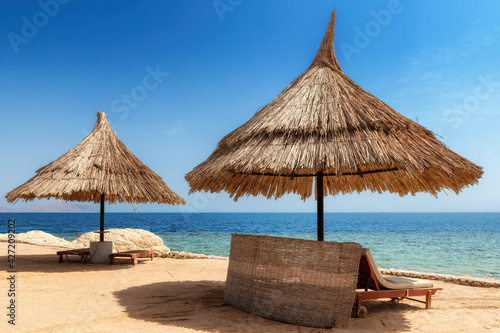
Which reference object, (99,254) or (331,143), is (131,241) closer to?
(99,254)

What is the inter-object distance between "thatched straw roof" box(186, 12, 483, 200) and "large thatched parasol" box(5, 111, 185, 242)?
12.4 ft

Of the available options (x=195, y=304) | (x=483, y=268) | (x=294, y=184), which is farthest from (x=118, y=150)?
(x=483, y=268)

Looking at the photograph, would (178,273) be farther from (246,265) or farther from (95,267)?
(246,265)

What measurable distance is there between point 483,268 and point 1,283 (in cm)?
1653

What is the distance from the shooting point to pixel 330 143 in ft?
13.4

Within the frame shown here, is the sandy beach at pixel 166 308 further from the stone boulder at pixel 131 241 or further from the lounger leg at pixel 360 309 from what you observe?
the stone boulder at pixel 131 241

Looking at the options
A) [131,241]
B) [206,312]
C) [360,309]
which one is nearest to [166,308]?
[206,312]

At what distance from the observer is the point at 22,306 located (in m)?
4.57

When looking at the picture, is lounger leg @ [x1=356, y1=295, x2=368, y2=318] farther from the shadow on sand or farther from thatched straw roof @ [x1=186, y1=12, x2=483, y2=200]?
thatched straw roof @ [x1=186, y1=12, x2=483, y2=200]

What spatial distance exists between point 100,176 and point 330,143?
6048 millimetres

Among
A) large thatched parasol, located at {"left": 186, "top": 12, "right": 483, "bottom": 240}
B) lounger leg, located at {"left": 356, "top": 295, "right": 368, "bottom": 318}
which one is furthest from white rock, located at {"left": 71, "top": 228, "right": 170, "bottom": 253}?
lounger leg, located at {"left": 356, "top": 295, "right": 368, "bottom": 318}

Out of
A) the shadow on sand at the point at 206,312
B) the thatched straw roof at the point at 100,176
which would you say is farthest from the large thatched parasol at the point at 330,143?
the thatched straw roof at the point at 100,176

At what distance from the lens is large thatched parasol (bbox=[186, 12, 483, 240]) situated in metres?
3.93

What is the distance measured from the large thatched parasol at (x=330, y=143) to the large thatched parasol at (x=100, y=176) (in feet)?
12.3
